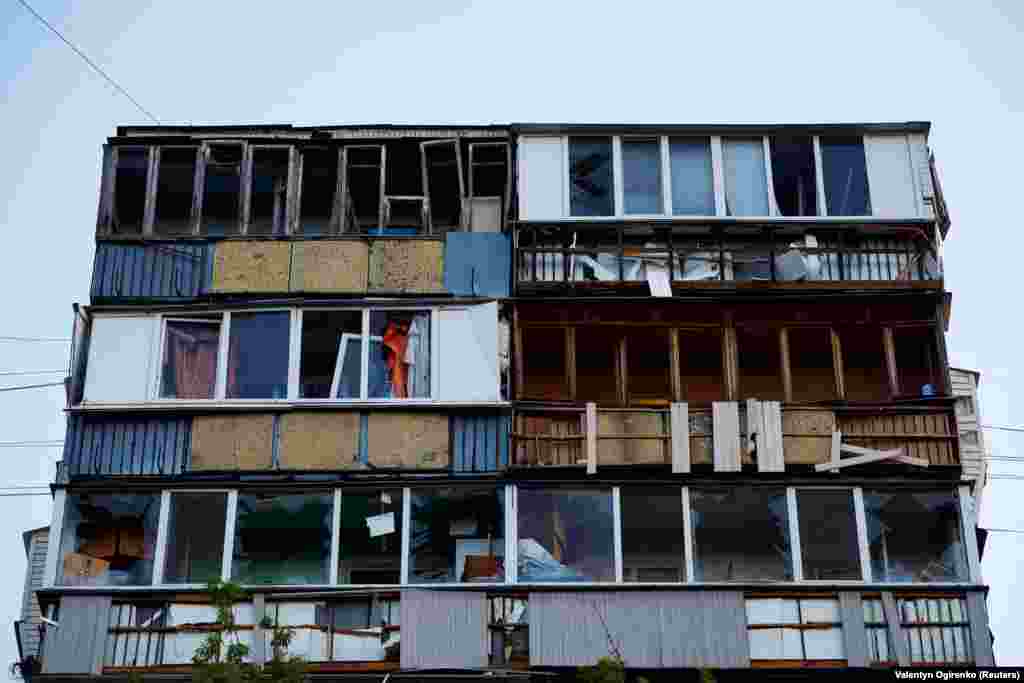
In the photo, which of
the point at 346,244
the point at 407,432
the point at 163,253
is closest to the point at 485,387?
the point at 407,432

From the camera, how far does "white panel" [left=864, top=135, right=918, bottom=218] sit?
29.5 m

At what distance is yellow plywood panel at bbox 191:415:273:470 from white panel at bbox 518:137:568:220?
5777 millimetres

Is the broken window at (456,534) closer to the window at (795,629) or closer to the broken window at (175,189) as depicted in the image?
the window at (795,629)

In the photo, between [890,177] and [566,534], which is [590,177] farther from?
[566,534]

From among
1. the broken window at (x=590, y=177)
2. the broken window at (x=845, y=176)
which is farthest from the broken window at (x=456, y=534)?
the broken window at (x=845, y=176)

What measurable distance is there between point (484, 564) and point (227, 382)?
17.0ft

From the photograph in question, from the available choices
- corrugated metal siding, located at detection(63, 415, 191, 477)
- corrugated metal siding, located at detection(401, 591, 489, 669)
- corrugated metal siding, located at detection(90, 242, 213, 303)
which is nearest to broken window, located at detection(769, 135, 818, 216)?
corrugated metal siding, located at detection(401, 591, 489, 669)

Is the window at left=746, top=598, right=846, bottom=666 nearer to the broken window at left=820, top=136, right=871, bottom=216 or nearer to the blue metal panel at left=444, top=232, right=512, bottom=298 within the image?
the blue metal panel at left=444, top=232, right=512, bottom=298

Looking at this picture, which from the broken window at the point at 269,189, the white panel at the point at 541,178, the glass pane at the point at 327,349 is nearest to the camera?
the glass pane at the point at 327,349

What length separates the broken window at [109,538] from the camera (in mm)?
26812

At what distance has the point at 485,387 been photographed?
91.4 ft

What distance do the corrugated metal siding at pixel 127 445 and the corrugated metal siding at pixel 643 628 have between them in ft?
20.4

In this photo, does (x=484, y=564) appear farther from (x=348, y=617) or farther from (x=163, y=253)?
(x=163, y=253)

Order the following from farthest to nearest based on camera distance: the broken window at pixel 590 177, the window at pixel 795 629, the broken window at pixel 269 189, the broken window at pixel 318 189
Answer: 1. the broken window at pixel 318 189
2. the broken window at pixel 269 189
3. the broken window at pixel 590 177
4. the window at pixel 795 629
